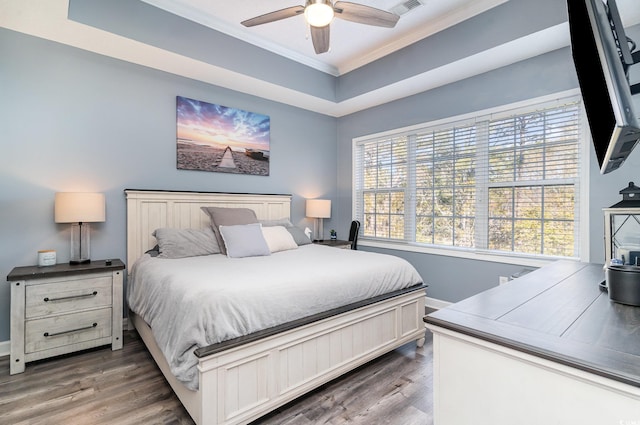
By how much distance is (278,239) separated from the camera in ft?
10.8

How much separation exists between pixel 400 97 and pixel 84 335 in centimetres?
427

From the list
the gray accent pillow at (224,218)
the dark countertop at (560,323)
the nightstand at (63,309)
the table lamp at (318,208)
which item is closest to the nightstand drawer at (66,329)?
the nightstand at (63,309)

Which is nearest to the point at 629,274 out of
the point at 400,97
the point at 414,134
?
the point at 414,134

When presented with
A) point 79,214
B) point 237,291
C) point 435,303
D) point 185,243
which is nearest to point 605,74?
point 237,291

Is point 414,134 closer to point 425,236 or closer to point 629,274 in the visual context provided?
point 425,236

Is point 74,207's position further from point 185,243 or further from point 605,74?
point 605,74

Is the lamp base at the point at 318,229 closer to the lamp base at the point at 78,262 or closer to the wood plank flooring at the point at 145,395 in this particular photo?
the wood plank flooring at the point at 145,395

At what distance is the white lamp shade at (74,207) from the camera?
261cm

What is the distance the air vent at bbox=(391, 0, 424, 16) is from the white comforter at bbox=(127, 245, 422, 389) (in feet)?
7.81

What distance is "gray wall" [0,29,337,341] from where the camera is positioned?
2.65 m

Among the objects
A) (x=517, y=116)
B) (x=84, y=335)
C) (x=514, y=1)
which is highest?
(x=514, y=1)

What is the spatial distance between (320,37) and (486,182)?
2310 mm

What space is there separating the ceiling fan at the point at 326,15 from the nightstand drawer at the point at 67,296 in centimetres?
248

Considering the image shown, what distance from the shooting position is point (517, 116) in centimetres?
316
